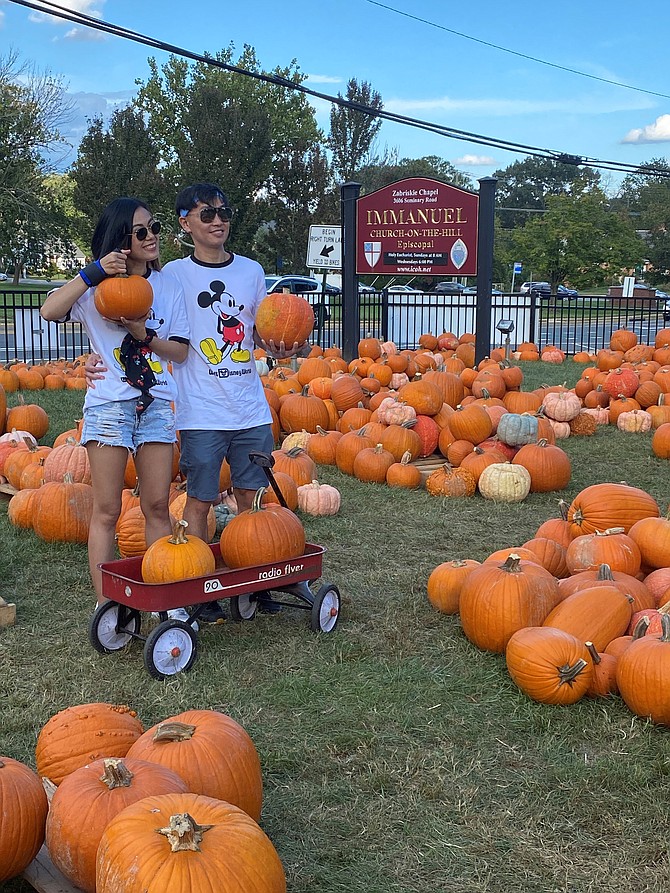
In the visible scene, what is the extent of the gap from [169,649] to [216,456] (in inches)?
39.9

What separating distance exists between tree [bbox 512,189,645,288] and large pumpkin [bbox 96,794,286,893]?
40.8 metres

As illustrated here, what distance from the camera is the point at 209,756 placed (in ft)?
7.83

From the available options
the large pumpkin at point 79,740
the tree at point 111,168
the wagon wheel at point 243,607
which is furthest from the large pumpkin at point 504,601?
the tree at point 111,168

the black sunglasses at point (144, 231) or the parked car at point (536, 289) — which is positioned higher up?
the parked car at point (536, 289)

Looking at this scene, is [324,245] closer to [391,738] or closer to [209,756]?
[391,738]

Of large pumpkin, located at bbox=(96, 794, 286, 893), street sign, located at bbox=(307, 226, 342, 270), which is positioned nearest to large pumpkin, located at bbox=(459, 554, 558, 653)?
large pumpkin, located at bbox=(96, 794, 286, 893)

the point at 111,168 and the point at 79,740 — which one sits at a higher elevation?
the point at 111,168

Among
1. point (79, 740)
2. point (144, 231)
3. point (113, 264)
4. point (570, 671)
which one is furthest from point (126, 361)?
point (570, 671)

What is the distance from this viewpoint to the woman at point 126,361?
12.4 feet

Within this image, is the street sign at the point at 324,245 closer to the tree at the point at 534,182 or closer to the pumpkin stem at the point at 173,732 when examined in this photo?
the pumpkin stem at the point at 173,732

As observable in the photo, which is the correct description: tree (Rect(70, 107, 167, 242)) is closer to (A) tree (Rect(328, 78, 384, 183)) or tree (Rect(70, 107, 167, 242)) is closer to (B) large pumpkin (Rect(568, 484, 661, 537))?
(A) tree (Rect(328, 78, 384, 183))

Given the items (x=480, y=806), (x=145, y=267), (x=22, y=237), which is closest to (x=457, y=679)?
(x=480, y=806)

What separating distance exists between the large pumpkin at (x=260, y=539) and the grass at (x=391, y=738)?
1.23 feet

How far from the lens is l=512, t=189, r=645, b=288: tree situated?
40.5 metres
